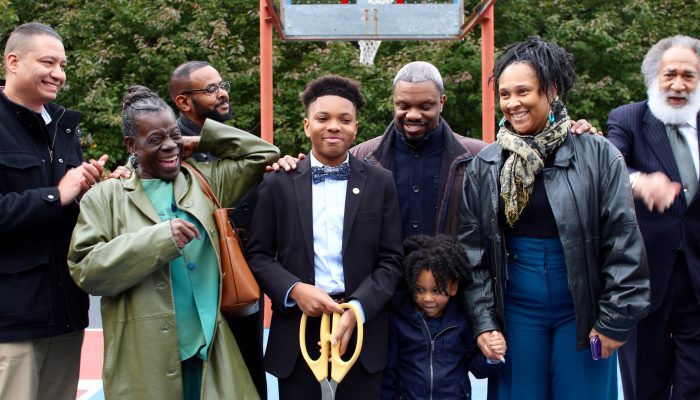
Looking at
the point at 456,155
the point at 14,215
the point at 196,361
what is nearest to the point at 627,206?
the point at 456,155

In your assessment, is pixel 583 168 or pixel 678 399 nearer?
pixel 583 168

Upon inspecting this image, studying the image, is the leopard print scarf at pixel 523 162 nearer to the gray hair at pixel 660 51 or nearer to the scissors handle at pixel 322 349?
the scissors handle at pixel 322 349

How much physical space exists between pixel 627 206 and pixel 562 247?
34 cm

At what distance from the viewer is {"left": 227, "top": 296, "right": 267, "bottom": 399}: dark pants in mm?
4234

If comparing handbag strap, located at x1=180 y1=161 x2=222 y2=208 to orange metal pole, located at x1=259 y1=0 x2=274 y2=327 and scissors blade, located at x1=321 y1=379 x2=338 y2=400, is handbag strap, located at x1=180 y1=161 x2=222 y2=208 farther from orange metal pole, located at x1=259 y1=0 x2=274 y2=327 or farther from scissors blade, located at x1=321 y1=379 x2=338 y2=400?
orange metal pole, located at x1=259 y1=0 x2=274 y2=327

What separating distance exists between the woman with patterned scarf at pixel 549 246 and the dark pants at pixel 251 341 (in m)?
1.27

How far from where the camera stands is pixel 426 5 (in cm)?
832

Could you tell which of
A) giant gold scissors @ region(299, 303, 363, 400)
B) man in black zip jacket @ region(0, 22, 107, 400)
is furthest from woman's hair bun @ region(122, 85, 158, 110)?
giant gold scissors @ region(299, 303, 363, 400)

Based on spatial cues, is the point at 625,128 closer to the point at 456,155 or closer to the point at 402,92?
the point at 456,155

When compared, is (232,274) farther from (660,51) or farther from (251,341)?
(660,51)

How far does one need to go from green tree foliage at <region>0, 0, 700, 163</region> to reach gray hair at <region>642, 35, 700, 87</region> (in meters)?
9.80

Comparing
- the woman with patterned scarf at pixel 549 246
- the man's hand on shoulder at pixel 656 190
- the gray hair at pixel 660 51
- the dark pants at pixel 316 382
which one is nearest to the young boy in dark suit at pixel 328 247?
the dark pants at pixel 316 382

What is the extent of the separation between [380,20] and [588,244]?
5.32 m

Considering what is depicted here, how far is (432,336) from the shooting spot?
3.74 metres
